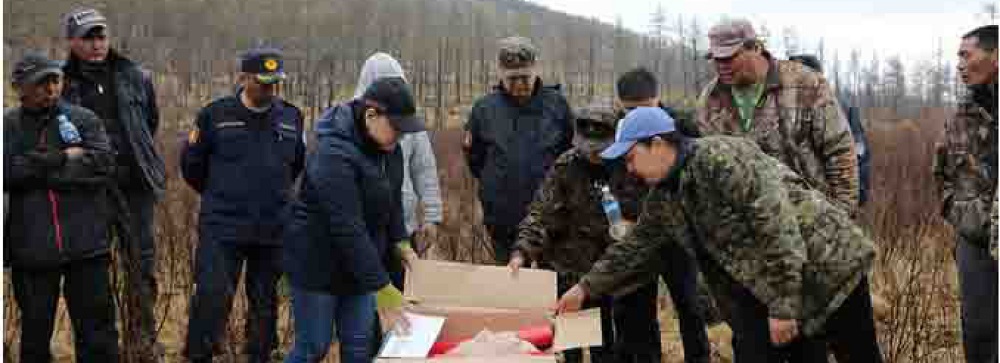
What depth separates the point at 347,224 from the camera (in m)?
2.53

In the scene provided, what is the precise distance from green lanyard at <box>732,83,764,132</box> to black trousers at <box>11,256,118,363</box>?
2212 mm

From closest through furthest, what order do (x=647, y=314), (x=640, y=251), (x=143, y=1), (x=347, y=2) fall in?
(x=640, y=251) → (x=647, y=314) → (x=143, y=1) → (x=347, y=2)

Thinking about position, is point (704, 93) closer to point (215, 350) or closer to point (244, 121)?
point (244, 121)

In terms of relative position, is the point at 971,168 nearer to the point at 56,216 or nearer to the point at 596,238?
the point at 596,238

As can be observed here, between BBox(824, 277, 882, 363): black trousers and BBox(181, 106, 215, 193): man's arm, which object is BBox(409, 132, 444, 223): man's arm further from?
BBox(824, 277, 882, 363): black trousers

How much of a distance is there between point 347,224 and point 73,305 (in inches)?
45.2

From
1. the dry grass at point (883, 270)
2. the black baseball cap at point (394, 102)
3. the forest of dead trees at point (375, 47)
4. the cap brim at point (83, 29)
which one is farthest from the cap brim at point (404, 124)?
the forest of dead trees at point (375, 47)

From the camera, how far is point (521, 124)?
3.61 meters

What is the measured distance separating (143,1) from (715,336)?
52.9 m

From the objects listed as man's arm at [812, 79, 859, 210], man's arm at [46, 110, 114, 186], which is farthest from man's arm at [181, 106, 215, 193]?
man's arm at [812, 79, 859, 210]

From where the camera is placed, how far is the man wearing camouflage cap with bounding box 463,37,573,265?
141 inches

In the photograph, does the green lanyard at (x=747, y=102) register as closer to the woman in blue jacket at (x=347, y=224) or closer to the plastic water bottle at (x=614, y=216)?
the plastic water bottle at (x=614, y=216)

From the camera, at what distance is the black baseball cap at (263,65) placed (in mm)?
3338

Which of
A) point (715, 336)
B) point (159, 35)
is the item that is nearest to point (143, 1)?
point (159, 35)
